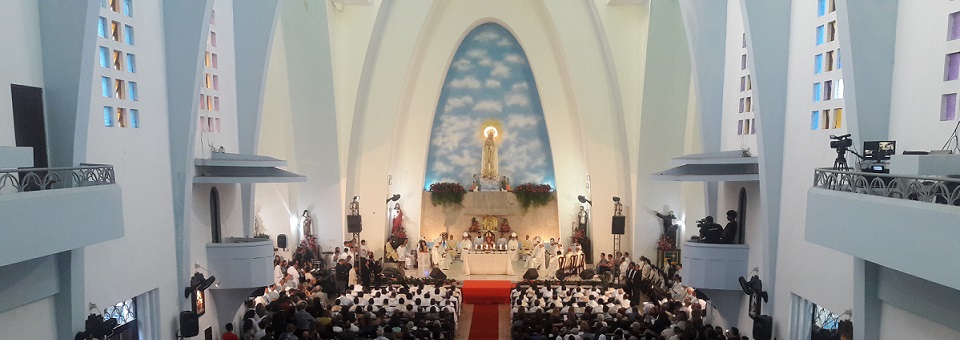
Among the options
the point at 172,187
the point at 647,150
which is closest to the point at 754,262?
the point at 647,150

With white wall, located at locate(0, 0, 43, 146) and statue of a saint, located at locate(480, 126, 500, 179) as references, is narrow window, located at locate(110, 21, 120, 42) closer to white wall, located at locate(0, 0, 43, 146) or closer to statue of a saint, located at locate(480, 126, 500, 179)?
white wall, located at locate(0, 0, 43, 146)

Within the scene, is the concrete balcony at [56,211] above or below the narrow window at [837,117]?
below

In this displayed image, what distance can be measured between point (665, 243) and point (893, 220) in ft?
41.2

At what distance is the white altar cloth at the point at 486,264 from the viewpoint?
19.0m

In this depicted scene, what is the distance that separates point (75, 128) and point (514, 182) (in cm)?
1661

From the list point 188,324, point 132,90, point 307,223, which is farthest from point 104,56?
point 307,223

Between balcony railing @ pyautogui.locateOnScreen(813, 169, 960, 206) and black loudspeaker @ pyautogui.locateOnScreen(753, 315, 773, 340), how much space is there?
11.1ft

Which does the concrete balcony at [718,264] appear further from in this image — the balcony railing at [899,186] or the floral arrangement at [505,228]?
the floral arrangement at [505,228]

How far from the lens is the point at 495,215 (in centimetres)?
2220

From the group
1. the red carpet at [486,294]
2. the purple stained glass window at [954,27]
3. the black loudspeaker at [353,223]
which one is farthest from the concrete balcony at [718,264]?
the black loudspeaker at [353,223]

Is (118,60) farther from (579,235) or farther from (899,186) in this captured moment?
(579,235)

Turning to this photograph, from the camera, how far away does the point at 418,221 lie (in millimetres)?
22359

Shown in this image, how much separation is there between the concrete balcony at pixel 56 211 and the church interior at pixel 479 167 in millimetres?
32

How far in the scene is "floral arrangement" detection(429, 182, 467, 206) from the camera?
878 inches
